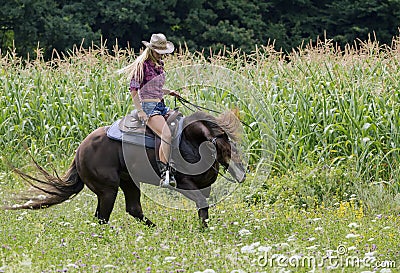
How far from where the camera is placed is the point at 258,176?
9664 millimetres

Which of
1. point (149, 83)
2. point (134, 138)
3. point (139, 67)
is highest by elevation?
point (139, 67)

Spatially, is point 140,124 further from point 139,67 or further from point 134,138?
point 139,67

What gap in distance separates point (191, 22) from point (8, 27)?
737cm

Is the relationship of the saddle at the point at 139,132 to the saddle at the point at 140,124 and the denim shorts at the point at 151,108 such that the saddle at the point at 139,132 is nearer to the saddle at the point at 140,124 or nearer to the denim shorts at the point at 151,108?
the saddle at the point at 140,124

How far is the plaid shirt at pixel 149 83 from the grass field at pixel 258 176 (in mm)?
1061

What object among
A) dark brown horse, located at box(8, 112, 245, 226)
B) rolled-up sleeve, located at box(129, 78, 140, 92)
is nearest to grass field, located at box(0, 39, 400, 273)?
dark brown horse, located at box(8, 112, 245, 226)

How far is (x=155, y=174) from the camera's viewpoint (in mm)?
7836

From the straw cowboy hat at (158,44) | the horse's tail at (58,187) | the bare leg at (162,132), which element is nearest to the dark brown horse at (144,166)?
the horse's tail at (58,187)

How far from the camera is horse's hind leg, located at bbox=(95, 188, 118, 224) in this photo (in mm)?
7922

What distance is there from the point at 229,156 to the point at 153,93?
1026 mm

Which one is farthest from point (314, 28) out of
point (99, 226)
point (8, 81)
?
point (99, 226)

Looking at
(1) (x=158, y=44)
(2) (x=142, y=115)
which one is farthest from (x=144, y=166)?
(1) (x=158, y=44)

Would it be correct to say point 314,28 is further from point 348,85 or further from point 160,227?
point 160,227

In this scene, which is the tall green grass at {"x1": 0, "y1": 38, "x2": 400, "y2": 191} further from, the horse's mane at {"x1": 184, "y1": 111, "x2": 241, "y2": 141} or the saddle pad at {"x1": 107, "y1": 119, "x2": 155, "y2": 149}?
the saddle pad at {"x1": 107, "y1": 119, "x2": 155, "y2": 149}
